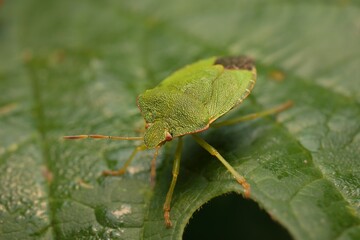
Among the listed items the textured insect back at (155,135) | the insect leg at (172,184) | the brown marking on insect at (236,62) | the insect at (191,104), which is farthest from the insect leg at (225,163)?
the brown marking on insect at (236,62)

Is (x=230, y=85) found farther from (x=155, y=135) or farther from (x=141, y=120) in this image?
(x=141, y=120)

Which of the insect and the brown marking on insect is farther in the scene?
the brown marking on insect

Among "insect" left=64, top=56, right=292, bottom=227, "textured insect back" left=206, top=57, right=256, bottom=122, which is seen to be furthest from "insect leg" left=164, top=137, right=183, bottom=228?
"textured insect back" left=206, top=57, right=256, bottom=122

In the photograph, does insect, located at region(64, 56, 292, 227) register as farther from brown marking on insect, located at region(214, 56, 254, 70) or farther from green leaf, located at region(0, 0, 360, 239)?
green leaf, located at region(0, 0, 360, 239)

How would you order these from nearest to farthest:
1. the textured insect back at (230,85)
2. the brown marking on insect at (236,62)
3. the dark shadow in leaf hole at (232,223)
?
the textured insect back at (230,85) < the brown marking on insect at (236,62) < the dark shadow in leaf hole at (232,223)

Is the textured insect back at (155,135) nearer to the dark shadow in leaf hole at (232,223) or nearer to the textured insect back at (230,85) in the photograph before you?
the textured insect back at (230,85)

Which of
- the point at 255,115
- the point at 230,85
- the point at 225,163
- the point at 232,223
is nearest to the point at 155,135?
the point at 225,163

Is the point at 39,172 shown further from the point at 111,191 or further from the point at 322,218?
the point at 322,218
